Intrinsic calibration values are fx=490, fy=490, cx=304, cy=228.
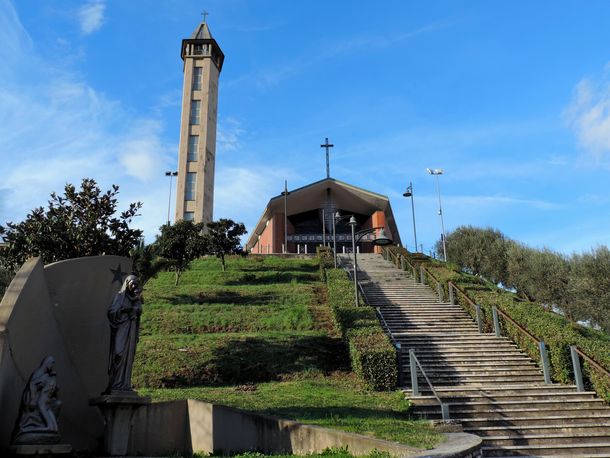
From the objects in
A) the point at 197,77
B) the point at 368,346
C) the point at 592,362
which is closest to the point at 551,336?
the point at 592,362

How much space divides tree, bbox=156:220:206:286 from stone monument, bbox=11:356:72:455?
55.7 ft

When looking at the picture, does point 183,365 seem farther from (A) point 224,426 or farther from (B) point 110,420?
(B) point 110,420

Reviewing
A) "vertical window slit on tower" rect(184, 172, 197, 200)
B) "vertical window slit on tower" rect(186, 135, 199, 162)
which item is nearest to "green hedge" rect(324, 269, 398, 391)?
"vertical window slit on tower" rect(184, 172, 197, 200)

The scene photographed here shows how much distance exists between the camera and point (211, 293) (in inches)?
829

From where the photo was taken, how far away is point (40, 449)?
5.20 metres

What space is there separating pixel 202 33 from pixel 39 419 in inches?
1754

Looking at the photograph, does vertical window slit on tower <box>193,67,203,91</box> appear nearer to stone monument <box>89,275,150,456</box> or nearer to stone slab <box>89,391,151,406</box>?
stone monument <box>89,275,150,456</box>

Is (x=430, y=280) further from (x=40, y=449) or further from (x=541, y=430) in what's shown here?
(x=40, y=449)

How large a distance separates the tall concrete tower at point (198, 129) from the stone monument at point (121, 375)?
3165 cm

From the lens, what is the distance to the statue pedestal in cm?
635

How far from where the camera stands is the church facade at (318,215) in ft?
132

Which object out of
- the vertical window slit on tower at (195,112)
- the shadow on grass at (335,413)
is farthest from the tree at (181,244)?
the vertical window slit on tower at (195,112)

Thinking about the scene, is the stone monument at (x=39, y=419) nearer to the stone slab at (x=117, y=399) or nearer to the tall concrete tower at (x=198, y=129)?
the stone slab at (x=117, y=399)

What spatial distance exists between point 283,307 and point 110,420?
12080 mm
